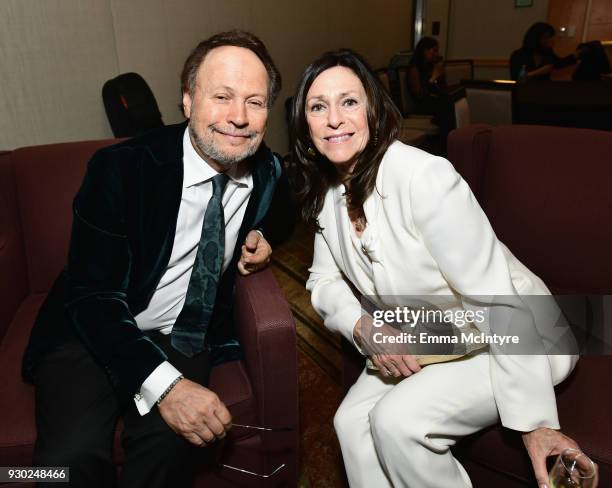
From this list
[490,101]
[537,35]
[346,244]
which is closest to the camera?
[346,244]

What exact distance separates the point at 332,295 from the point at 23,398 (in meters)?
0.90

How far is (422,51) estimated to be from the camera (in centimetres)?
484

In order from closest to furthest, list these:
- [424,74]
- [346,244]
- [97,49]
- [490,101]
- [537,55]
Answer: [346,244]
[490,101]
[97,49]
[424,74]
[537,55]

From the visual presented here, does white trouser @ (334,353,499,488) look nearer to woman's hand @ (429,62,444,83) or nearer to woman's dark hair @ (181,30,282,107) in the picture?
woman's dark hair @ (181,30,282,107)

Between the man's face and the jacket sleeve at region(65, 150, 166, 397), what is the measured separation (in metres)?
0.27

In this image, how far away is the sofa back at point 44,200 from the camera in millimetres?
1680

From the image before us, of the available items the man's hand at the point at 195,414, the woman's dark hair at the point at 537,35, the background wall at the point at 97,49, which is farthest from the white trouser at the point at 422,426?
the woman's dark hair at the point at 537,35

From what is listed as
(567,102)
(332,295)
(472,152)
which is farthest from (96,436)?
(567,102)

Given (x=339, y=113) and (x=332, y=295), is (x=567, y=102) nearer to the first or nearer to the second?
(x=339, y=113)

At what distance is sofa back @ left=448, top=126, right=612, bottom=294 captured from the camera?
60.1 inches

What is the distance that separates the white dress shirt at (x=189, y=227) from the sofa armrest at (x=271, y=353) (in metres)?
0.20

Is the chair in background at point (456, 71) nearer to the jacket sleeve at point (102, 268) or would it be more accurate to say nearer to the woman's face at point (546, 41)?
the woman's face at point (546, 41)

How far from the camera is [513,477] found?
4.06 ft

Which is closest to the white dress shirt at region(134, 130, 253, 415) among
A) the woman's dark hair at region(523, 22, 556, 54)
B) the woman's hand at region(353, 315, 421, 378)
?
the woman's hand at region(353, 315, 421, 378)
